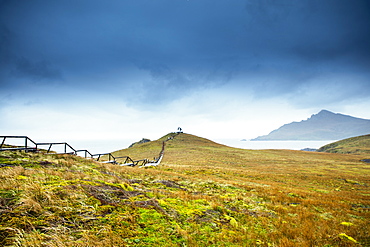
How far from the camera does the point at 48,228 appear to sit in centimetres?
386

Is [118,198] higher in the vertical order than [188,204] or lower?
higher

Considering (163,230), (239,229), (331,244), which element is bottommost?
(331,244)

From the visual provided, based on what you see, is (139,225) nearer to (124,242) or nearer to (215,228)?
(124,242)

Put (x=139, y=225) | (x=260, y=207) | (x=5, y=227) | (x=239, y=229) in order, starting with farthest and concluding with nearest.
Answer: (x=260, y=207)
(x=239, y=229)
(x=139, y=225)
(x=5, y=227)

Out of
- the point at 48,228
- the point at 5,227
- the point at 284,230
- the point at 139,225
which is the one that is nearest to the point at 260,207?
the point at 284,230

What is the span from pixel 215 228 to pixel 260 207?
470 cm

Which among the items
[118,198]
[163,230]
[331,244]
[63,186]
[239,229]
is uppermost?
[63,186]

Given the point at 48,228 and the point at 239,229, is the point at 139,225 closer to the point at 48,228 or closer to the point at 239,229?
the point at 48,228

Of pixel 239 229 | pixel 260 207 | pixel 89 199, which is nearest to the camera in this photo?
pixel 89 199

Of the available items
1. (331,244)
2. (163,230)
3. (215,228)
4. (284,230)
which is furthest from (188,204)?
(331,244)

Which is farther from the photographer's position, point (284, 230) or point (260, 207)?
point (260, 207)

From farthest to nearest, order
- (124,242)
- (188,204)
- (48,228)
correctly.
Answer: (188,204), (124,242), (48,228)

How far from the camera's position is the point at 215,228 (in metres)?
5.98

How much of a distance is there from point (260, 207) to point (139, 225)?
7.24 m
